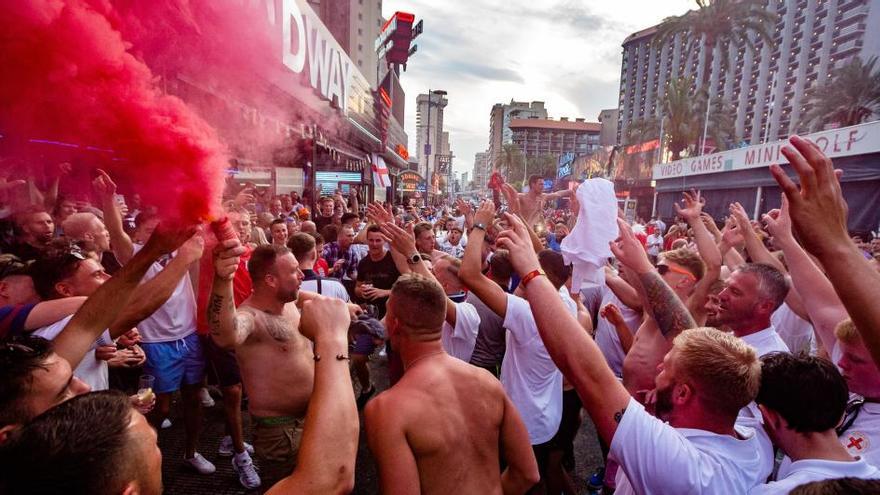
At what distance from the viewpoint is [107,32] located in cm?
202

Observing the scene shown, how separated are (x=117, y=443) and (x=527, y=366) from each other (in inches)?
104

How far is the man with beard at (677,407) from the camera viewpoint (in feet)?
4.96

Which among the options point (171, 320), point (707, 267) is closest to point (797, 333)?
point (707, 267)

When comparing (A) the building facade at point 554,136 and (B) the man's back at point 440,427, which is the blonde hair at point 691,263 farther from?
(A) the building facade at point 554,136

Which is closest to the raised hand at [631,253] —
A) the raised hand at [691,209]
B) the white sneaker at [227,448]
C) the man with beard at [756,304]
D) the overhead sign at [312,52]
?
the man with beard at [756,304]

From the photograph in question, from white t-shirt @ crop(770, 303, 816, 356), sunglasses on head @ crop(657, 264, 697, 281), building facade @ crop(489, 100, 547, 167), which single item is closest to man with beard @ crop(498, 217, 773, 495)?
sunglasses on head @ crop(657, 264, 697, 281)

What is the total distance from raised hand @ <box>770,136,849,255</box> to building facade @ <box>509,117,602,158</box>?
122636mm

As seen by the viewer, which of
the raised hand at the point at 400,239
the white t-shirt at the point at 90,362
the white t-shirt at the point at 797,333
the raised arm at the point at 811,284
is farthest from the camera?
the white t-shirt at the point at 797,333

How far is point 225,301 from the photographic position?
8.20ft

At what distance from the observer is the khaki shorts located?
3.03m

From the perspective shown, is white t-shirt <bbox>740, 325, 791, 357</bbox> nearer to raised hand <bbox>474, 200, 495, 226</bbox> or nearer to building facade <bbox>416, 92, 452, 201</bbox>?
raised hand <bbox>474, 200, 495, 226</bbox>

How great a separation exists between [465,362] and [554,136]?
129356 mm

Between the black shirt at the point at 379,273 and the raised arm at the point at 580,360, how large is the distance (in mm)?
4039

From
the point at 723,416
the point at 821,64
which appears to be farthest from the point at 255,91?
the point at 821,64
